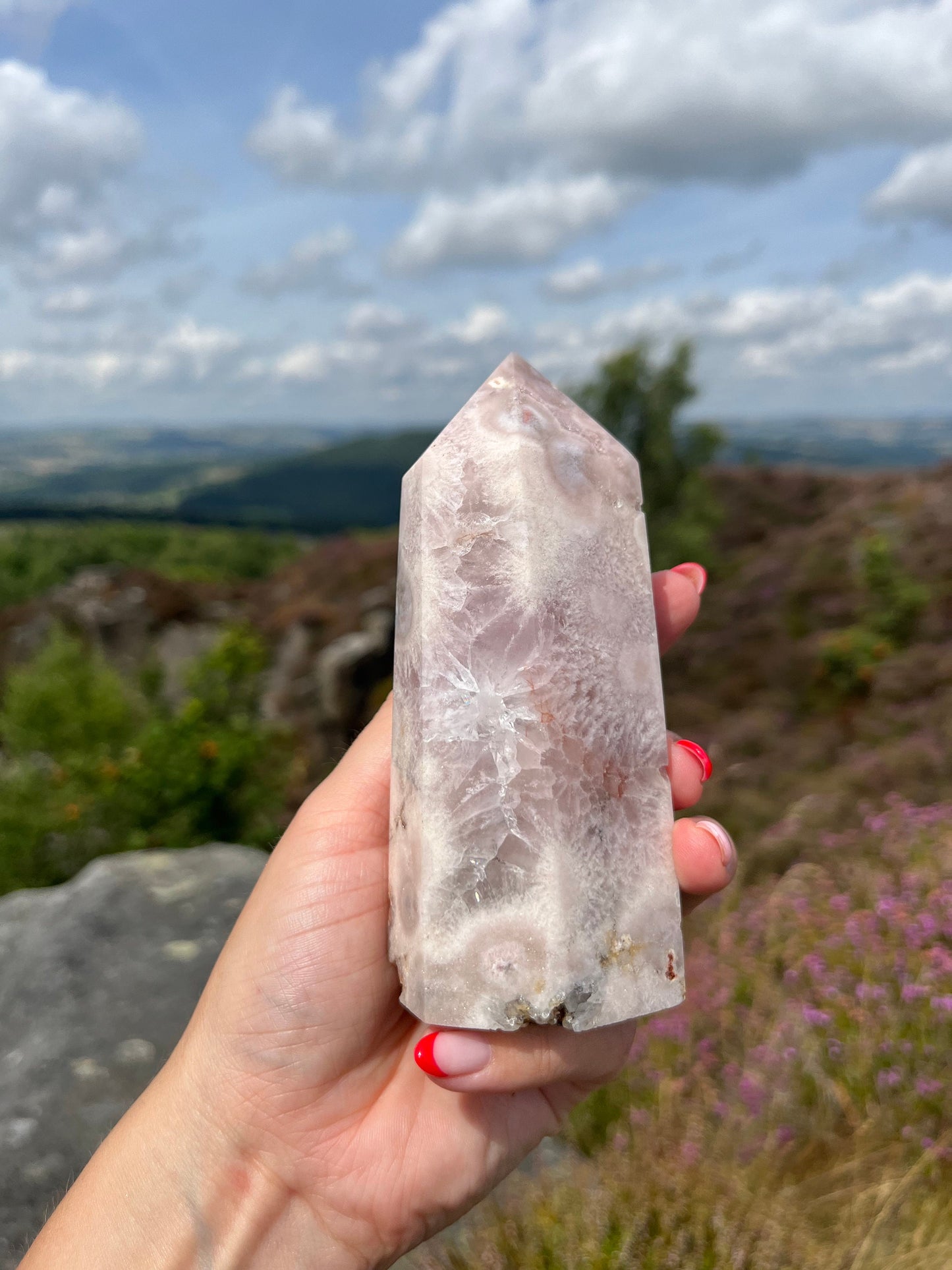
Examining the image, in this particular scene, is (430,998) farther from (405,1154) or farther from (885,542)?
(885,542)

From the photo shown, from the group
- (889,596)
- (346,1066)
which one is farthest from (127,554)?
(346,1066)

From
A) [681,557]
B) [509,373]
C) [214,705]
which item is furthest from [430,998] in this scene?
[681,557]

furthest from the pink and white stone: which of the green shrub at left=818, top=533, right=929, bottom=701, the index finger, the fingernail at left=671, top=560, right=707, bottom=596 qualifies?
the green shrub at left=818, top=533, right=929, bottom=701

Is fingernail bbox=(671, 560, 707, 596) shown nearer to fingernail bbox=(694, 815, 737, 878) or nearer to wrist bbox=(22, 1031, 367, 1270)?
fingernail bbox=(694, 815, 737, 878)

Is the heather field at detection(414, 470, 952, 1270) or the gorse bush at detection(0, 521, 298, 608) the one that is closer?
the heather field at detection(414, 470, 952, 1270)

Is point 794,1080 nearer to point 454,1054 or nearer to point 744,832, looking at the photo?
point 454,1054

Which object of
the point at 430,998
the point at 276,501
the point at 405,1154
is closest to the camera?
the point at 430,998

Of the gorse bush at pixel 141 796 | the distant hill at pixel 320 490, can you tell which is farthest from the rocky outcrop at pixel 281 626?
the distant hill at pixel 320 490
